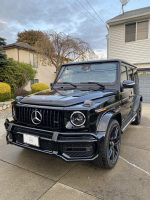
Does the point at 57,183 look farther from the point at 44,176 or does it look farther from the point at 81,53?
the point at 81,53

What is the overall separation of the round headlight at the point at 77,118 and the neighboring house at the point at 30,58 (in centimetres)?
1470

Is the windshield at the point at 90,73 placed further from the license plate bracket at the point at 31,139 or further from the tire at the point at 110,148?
the license plate bracket at the point at 31,139

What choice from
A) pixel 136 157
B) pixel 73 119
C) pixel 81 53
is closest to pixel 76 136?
pixel 73 119

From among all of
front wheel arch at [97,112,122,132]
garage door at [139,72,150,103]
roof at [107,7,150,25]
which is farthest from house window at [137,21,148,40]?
front wheel arch at [97,112,122,132]

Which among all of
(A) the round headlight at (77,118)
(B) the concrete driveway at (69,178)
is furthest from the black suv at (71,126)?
(B) the concrete driveway at (69,178)

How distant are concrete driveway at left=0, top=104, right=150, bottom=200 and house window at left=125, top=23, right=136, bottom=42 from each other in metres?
8.90

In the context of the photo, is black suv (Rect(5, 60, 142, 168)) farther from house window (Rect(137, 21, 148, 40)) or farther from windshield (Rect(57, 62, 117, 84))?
house window (Rect(137, 21, 148, 40))

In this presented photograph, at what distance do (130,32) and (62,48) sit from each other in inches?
305

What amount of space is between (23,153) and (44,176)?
3.14 ft

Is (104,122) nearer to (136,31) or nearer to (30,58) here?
(136,31)

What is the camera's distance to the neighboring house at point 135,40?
1039 cm

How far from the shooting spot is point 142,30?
34.4ft

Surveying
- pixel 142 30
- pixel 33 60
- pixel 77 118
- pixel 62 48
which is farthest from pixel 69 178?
pixel 33 60

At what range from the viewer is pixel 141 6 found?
12688 mm
